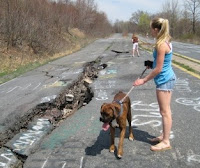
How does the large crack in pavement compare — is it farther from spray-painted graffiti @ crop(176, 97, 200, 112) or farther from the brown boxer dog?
spray-painted graffiti @ crop(176, 97, 200, 112)

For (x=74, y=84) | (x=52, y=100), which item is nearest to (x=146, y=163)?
(x=52, y=100)

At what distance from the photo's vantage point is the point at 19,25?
829 inches

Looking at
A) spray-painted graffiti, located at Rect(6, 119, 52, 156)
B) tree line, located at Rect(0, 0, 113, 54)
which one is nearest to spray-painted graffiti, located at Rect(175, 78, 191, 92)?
spray-painted graffiti, located at Rect(6, 119, 52, 156)

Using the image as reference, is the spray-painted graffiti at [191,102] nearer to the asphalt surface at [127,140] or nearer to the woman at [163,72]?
the asphalt surface at [127,140]

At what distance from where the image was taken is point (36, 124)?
5707mm

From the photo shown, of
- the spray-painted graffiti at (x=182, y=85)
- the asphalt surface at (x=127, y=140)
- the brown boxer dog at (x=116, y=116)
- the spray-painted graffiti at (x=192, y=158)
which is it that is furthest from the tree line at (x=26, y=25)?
the spray-painted graffiti at (x=192, y=158)

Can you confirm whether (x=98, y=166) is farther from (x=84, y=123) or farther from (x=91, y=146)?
(x=84, y=123)

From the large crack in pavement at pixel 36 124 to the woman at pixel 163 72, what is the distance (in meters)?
1.87

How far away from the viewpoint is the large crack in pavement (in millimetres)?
4302

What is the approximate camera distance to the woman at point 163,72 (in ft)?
12.5

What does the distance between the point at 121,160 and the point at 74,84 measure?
6.06 meters

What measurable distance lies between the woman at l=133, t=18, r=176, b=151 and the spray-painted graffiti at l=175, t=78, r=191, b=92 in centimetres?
380

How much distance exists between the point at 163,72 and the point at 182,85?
459 centimetres

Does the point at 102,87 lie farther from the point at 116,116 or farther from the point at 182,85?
the point at 116,116
